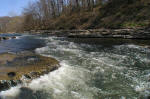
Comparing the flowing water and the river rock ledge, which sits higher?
the river rock ledge

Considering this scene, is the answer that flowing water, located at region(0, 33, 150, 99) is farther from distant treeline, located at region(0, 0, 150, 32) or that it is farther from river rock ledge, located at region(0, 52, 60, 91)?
distant treeline, located at region(0, 0, 150, 32)

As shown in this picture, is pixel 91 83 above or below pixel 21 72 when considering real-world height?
below

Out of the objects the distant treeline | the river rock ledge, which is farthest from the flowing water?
the distant treeline

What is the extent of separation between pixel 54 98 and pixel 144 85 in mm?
3826

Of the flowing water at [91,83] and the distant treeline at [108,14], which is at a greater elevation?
the distant treeline at [108,14]

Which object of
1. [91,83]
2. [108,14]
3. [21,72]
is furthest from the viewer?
[108,14]

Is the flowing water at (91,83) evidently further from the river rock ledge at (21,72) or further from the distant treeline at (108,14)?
the distant treeline at (108,14)

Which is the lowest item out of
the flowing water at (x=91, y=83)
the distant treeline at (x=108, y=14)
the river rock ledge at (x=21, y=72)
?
the flowing water at (x=91, y=83)

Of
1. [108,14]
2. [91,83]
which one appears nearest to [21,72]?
[91,83]

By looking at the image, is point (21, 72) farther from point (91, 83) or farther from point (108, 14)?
point (108, 14)

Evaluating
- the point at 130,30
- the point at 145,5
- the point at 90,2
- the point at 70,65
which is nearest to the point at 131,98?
the point at 70,65

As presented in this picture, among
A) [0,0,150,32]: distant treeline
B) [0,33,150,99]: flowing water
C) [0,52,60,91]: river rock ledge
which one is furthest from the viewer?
[0,0,150,32]: distant treeline

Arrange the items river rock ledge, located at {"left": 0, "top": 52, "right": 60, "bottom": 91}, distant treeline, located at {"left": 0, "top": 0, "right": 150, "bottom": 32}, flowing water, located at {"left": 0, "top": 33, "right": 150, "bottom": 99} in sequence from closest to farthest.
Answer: flowing water, located at {"left": 0, "top": 33, "right": 150, "bottom": 99} → river rock ledge, located at {"left": 0, "top": 52, "right": 60, "bottom": 91} → distant treeline, located at {"left": 0, "top": 0, "right": 150, "bottom": 32}

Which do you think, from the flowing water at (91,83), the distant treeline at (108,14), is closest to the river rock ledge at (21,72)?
the flowing water at (91,83)
